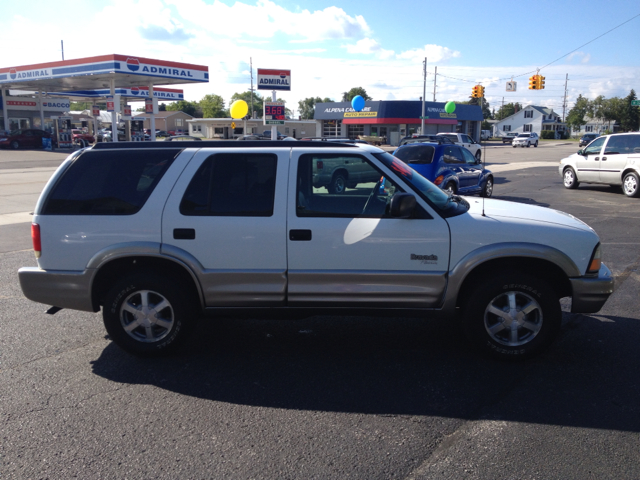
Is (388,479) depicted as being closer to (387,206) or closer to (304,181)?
(387,206)

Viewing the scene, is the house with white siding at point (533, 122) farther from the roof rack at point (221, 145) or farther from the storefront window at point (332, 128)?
the roof rack at point (221, 145)

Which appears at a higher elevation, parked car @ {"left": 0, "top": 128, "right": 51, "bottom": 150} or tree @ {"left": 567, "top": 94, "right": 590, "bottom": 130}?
tree @ {"left": 567, "top": 94, "right": 590, "bottom": 130}

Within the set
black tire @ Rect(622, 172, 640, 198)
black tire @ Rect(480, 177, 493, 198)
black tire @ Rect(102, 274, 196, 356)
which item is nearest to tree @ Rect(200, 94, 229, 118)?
black tire @ Rect(480, 177, 493, 198)

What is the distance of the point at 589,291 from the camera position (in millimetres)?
4586

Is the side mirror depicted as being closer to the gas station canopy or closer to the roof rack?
the roof rack

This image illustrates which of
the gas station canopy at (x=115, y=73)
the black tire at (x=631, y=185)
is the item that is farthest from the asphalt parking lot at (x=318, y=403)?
the gas station canopy at (x=115, y=73)

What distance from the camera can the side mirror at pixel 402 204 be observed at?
4355 mm

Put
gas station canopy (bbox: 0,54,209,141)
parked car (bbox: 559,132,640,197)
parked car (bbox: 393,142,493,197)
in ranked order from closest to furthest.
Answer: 1. parked car (bbox: 393,142,493,197)
2. parked car (bbox: 559,132,640,197)
3. gas station canopy (bbox: 0,54,209,141)

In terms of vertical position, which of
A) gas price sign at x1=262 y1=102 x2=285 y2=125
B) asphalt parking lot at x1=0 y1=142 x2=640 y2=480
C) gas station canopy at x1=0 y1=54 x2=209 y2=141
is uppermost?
gas station canopy at x1=0 y1=54 x2=209 y2=141

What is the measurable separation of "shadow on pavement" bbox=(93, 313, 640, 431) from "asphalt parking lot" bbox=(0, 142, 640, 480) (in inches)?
0.6

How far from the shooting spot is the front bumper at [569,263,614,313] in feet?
15.0

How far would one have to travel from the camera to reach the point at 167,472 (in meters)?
3.22

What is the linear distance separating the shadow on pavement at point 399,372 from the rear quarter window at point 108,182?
135 centimetres

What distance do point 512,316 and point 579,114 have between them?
130452mm
